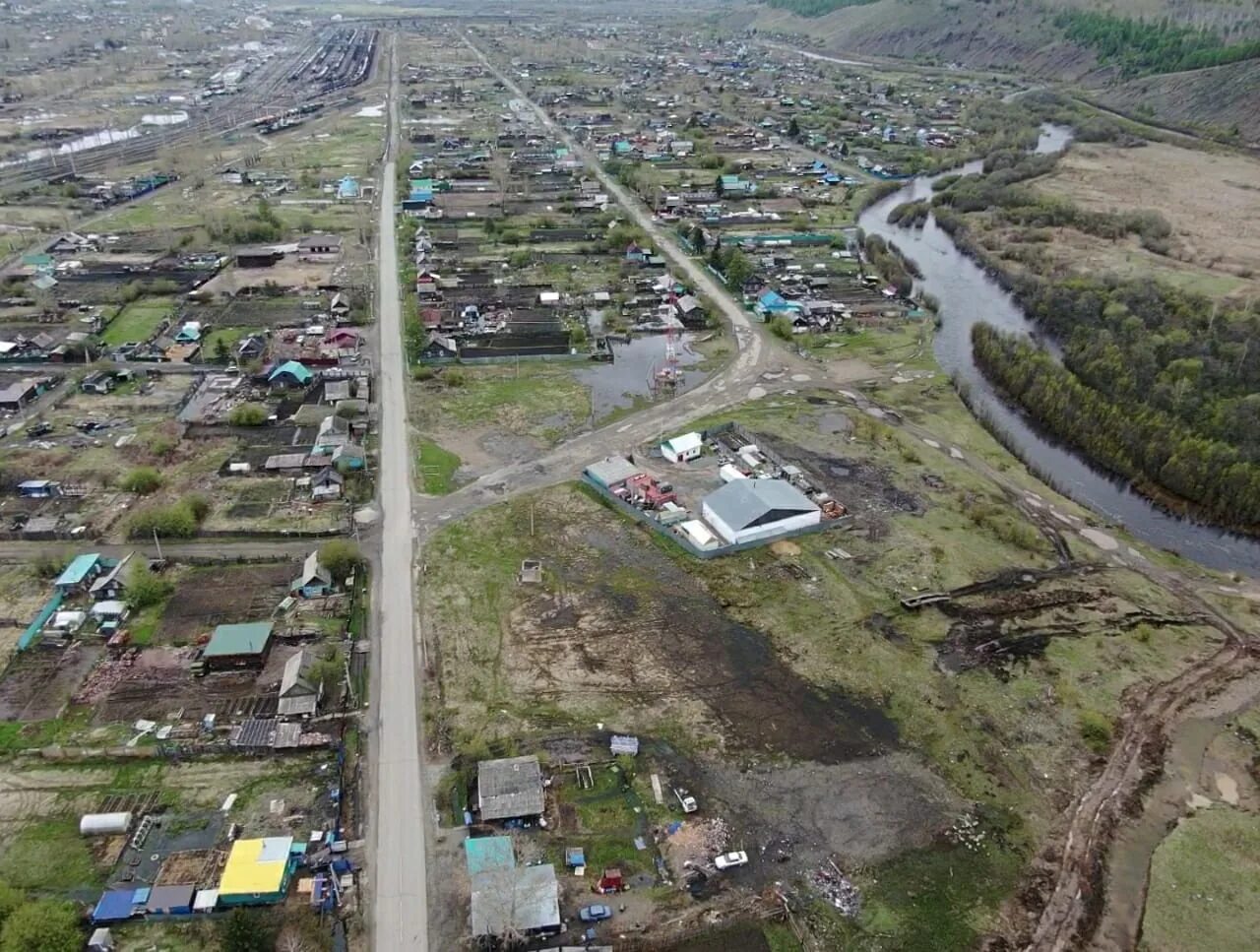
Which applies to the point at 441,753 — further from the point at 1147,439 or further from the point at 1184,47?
the point at 1184,47

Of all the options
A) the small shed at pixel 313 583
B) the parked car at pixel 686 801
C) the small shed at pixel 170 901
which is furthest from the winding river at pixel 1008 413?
the small shed at pixel 170 901

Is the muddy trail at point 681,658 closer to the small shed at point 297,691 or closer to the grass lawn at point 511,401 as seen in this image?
the small shed at point 297,691

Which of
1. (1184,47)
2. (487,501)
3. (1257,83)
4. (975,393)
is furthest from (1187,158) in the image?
(487,501)

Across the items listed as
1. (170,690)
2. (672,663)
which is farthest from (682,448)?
(170,690)

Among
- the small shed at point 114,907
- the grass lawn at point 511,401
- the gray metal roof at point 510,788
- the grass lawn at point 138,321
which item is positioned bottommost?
the grass lawn at point 511,401

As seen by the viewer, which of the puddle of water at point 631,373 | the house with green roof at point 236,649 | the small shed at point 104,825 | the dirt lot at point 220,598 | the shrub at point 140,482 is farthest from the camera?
the puddle of water at point 631,373

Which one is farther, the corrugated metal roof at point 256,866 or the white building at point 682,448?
the white building at point 682,448

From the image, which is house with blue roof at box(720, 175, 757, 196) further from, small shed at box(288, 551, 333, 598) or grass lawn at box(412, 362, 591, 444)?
small shed at box(288, 551, 333, 598)
